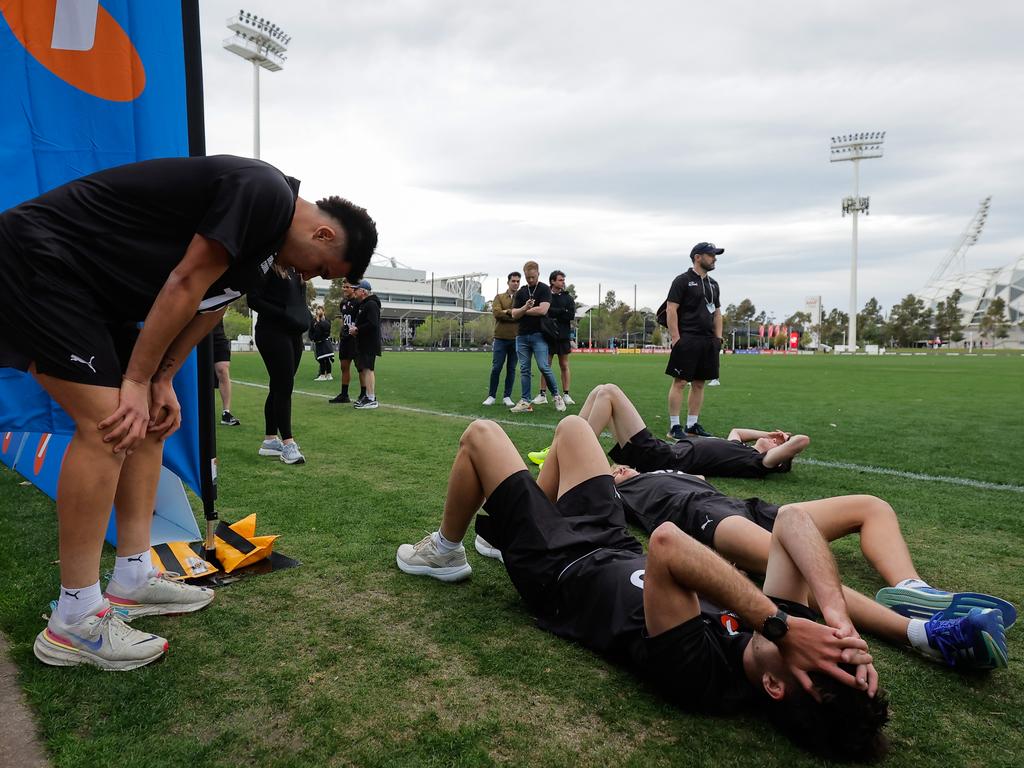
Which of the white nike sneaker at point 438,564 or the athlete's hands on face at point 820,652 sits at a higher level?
the athlete's hands on face at point 820,652

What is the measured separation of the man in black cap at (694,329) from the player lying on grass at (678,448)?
7.15 feet

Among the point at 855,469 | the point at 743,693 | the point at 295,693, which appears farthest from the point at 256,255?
the point at 855,469

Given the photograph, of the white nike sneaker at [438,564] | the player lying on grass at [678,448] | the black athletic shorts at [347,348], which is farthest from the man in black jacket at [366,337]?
the white nike sneaker at [438,564]

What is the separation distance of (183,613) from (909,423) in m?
8.53

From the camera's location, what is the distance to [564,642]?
2.34 metres

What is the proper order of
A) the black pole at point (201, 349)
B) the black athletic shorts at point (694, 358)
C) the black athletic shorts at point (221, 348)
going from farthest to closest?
the black athletic shorts at point (694, 358) < the black athletic shorts at point (221, 348) < the black pole at point (201, 349)

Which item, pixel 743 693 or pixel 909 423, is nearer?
pixel 743 693

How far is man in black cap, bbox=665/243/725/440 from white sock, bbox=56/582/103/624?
5.91 m

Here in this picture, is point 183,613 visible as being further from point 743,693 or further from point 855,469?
point 855,469

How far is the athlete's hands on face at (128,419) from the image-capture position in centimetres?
208

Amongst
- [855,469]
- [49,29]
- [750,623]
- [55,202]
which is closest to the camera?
[750,623]

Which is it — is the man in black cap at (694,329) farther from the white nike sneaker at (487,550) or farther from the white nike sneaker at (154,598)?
the white nike sneaker at (154,598)

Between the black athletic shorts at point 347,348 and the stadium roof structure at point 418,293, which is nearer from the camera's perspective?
→ the black athletic shorts at point 347,348


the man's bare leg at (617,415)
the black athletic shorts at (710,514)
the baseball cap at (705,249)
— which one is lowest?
the black athletic shorts at (710,514)
